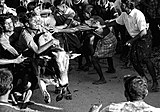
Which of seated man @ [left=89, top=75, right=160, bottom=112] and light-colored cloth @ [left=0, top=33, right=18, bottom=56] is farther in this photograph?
light-colored cloth @ [left=0, top=33, right=18, bottom=56]

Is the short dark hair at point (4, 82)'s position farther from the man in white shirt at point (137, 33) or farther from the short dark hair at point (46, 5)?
the short dark hair at point (46, 5)

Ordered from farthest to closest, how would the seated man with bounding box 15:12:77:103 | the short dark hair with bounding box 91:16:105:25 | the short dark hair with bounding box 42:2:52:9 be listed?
the short dark hair with bounding box 91:16:105:25 < the short dark hair with bounding box 42:2:52:9 < the seated man with bounding box 15:12:77:103

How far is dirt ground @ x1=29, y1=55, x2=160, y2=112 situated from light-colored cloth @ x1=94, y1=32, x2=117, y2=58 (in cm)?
60

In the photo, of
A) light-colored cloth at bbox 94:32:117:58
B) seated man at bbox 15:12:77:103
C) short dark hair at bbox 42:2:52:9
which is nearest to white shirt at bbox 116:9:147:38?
light-colored cloth at bbox 94:32:117:58

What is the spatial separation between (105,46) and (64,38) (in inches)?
48.8

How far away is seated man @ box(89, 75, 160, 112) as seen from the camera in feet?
11.3

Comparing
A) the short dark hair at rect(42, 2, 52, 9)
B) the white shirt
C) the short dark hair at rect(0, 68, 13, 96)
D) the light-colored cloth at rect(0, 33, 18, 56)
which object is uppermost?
the short dark hair at rect(42, 2, 52, 9)

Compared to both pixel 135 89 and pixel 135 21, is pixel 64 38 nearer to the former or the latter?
→ pixel 135 21

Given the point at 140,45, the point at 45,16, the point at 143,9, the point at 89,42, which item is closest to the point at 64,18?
the point at 45,16

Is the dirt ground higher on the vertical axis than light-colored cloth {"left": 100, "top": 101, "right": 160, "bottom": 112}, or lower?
lower

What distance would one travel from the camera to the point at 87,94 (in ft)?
23.4

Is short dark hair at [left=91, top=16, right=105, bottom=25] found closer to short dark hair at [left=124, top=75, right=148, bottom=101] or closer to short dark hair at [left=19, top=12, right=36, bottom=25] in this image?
short dark hair at [left=19, top=12, right=36, bottom=25]

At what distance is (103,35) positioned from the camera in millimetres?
7582

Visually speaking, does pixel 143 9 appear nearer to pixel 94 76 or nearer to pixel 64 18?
pixel 94 76
